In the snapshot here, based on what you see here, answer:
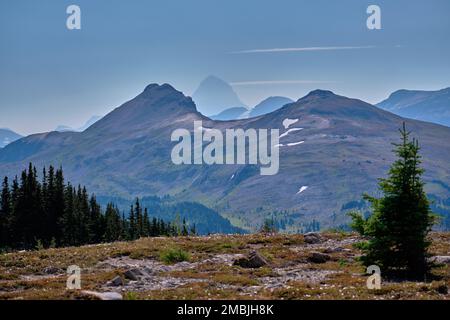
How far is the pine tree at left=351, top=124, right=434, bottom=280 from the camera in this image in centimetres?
2783

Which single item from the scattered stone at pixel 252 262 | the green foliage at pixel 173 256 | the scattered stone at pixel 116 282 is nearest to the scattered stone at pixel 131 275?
the scattered stone at pixel 116 282

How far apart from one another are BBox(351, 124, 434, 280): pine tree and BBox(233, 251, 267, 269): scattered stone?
7.07m

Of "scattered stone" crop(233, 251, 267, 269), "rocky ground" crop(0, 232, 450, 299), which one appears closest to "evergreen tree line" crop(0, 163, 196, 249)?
"rocky ground" crop(0, 232, 450, 299)

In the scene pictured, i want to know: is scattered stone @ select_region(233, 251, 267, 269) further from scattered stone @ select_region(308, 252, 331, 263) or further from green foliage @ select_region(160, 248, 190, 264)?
green foliage @ select_region(160, 248, 190, 264)

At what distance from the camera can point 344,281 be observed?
26.6m

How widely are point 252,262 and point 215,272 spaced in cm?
318

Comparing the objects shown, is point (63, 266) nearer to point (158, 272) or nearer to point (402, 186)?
point (158, 272)

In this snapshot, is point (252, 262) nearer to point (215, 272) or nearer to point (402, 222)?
point (215, 272)

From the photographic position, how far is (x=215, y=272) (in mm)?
30969

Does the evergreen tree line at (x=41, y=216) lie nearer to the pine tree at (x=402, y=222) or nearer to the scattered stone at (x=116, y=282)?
the scattered stone at (x=116, y=282)

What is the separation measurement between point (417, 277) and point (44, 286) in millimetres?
18939

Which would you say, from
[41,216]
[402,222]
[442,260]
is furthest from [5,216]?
[402,222]

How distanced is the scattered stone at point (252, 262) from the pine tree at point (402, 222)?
23.2 feet
